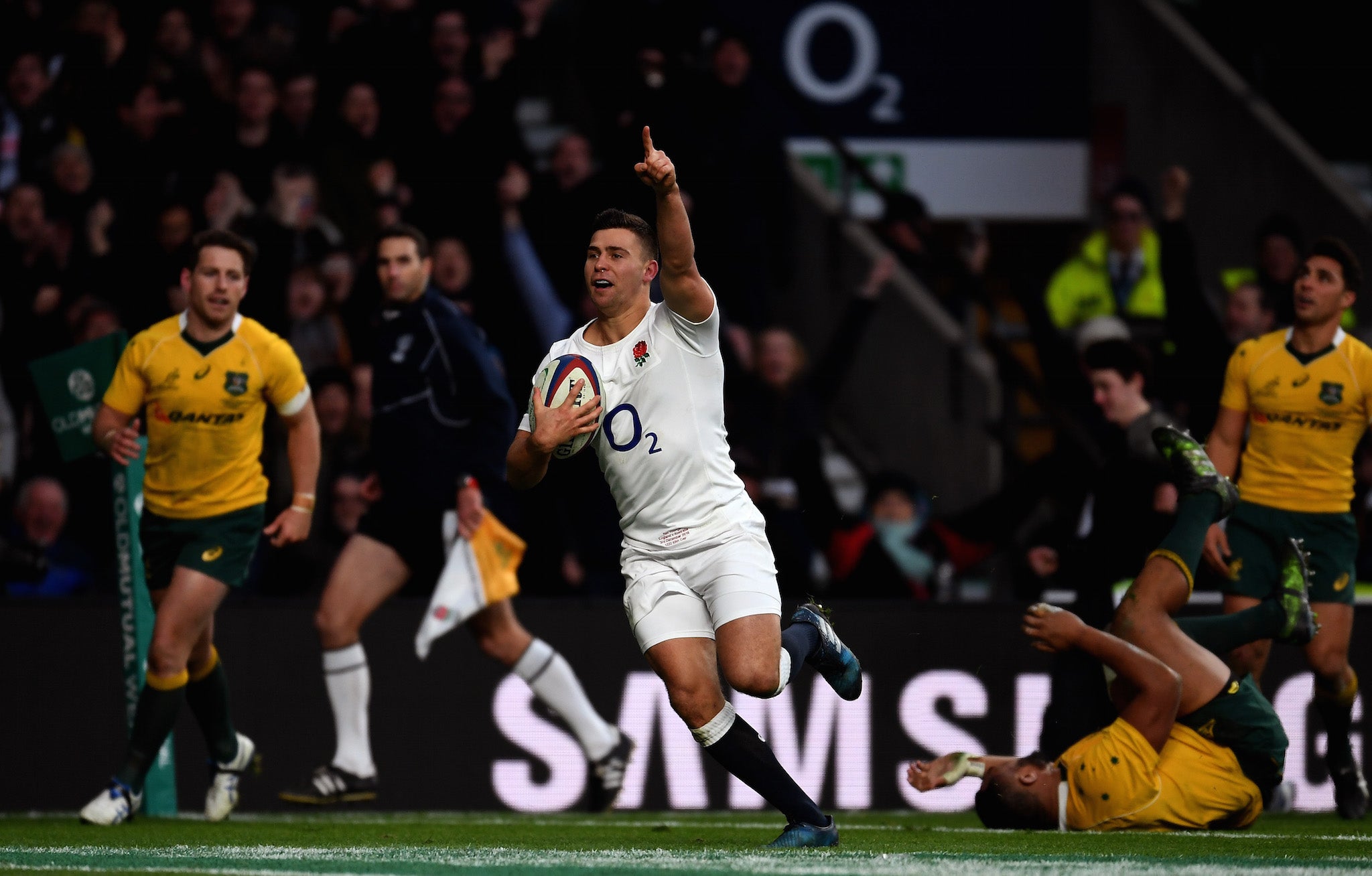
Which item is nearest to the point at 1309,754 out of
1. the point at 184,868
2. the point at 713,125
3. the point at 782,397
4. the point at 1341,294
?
the point at 1341,294

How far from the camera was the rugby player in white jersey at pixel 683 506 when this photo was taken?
6242 mm

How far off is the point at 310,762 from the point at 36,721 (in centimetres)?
127

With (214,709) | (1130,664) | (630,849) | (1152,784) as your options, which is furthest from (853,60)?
(630,849)

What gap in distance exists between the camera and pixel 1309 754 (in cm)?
936

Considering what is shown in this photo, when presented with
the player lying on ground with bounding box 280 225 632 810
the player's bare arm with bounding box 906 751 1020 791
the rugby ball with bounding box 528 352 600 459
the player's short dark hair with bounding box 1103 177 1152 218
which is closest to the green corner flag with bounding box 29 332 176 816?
the player lying on ground with bounding box 280 225 632 810

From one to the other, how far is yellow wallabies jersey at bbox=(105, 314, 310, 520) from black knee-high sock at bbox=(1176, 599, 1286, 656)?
3.78 meters

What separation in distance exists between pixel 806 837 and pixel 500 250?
5788 millimetres

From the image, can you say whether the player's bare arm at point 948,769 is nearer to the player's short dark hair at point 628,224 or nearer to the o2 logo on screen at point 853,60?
the player's short dark hair at point 628,224

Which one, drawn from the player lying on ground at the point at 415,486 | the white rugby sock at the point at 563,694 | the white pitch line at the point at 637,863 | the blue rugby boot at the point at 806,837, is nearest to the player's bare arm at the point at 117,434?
the player lying on ground at the point at 415,486

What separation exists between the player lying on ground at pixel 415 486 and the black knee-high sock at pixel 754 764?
2.64 meters

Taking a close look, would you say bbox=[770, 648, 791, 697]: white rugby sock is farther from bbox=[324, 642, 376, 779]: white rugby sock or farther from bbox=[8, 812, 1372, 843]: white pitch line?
bbox=[324, 642, 376, 779]: white rugby sock

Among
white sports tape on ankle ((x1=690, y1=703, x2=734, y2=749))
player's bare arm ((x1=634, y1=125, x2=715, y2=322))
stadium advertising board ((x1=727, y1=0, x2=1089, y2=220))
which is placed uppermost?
stadium advertising board ((x1=727, y1=0, x2=1089, y2=220))

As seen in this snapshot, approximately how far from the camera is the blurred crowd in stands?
33.9 ft

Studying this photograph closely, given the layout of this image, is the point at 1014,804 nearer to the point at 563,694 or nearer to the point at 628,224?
the point at 563,694
